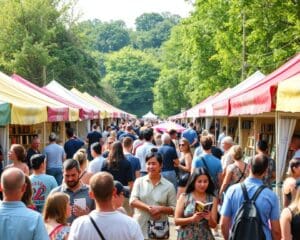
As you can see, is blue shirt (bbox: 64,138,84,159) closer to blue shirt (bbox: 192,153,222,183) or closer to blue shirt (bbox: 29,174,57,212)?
blue shirt (bbox: 192,153,222,183)

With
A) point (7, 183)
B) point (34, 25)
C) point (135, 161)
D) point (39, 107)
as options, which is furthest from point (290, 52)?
point (34, 25)

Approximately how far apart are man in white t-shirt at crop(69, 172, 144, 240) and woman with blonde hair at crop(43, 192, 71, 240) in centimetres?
64

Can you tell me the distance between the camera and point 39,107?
1513 centimetres

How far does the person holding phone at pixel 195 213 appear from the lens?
259 inches

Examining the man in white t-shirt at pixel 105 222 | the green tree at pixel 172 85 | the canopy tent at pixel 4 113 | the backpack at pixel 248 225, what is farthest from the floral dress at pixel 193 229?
the green tree at pixel 172 85

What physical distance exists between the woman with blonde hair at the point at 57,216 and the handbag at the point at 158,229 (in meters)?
1.65

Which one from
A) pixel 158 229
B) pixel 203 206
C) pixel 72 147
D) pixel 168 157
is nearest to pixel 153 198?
pixel 158 229

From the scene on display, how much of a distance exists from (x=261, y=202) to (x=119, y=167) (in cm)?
336

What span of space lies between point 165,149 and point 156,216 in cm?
549

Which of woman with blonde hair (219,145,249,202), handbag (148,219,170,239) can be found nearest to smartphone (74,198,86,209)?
handbag (148,219,170,239)

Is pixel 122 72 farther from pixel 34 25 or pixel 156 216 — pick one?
pixel 156 216

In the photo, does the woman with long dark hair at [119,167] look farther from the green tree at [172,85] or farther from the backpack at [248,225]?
the green tree at [172,85]

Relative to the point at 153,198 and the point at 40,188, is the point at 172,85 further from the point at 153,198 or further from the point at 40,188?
the point at 153,198

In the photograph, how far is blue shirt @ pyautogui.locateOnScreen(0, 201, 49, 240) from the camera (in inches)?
201
